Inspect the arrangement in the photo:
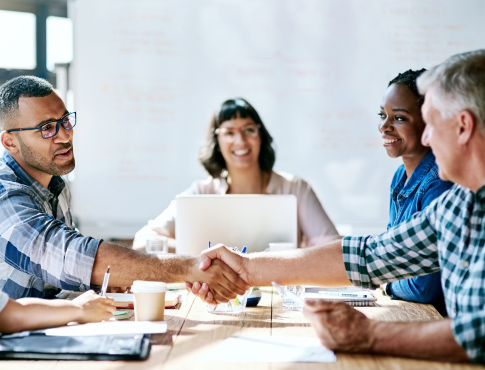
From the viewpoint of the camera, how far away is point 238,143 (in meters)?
3.50

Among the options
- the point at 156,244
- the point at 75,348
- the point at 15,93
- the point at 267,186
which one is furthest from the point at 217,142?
the point at 75,348

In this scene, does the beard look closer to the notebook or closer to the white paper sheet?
the notebook

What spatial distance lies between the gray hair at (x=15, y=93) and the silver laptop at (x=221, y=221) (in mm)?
651

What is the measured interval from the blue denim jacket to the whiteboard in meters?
1.65

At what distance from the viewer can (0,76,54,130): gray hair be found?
224 centimetres

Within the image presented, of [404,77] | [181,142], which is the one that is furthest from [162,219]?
[404,77]

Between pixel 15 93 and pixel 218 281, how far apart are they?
1023 millimetres

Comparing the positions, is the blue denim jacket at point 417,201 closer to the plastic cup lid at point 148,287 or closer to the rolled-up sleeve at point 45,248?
the plastic cup lid at point 148,287

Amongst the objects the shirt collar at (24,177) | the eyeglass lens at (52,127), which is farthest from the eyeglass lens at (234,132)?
the shirt collar at (24,177)

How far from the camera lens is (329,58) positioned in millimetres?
4195

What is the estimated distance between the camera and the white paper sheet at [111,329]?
1.48 m

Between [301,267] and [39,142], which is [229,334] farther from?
[39,142]

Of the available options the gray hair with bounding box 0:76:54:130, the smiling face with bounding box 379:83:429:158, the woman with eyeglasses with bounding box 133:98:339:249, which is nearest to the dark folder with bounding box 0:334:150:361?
the gray hair with bounding box 0:76:54:130

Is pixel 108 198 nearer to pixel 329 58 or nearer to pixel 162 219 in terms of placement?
pixel 162 219
